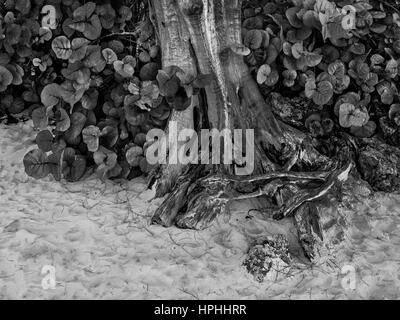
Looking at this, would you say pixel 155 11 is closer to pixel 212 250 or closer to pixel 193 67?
pixel 193 67

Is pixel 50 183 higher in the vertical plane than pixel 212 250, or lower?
higher

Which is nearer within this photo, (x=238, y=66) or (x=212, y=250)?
(x=212, y=250)

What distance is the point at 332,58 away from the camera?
3854mm

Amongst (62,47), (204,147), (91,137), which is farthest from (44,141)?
(204,147)

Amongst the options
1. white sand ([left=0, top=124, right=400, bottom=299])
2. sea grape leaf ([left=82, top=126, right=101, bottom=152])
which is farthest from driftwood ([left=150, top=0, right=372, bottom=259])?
sea grape leaf ([left=82, top=126, right=101, bottom=152])

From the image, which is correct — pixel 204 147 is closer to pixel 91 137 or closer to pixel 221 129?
pixel 221 129

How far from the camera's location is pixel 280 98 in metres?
3.91

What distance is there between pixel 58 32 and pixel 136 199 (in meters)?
1.34

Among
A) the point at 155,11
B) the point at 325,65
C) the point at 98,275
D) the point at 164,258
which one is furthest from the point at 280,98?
the point at 98,275

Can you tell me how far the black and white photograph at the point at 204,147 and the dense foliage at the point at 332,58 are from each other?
1 cm

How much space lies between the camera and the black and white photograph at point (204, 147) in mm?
3131

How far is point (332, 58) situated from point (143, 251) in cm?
181

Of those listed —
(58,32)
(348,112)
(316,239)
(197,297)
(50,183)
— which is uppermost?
(58,32)

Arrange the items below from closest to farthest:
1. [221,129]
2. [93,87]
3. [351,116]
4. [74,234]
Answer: [74,234], [221,129], [351,116], [93,87]
